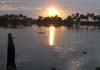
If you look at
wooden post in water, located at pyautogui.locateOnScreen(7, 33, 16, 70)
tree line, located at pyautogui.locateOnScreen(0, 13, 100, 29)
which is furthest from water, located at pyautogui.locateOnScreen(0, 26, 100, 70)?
tree line, located at pyautogui.locateOnScreen(0, 13, 100, 29)

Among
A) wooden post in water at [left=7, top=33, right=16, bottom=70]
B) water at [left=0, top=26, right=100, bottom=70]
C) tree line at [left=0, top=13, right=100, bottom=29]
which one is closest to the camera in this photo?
wooden post in water at [left=7, top=33, right=16, bottom=70]

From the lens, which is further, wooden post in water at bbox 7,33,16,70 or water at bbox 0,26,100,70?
water at bbox 0,26,100,70

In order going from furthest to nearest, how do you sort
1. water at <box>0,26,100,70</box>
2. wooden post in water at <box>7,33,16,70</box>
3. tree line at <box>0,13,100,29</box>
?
1. tree line at <box>0,13,100,29</box>
2. water at <box>0,26,100,70</box>
3. wooden post in water at <box>7,33,16,70</box>

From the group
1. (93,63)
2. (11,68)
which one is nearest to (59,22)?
(93,63)

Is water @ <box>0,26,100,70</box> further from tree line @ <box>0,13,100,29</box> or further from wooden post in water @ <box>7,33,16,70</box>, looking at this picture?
tree line @ <box>0,13,100,29</box>

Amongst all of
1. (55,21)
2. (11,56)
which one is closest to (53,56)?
(11,56)

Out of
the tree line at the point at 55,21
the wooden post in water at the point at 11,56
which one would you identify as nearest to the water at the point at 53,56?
the wooden post in water at the point at 11,56

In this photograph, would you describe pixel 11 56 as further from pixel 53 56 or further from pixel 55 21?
pixel 55 21

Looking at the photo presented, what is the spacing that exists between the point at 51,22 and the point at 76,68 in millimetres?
159683

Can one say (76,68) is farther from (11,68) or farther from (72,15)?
(72,15)

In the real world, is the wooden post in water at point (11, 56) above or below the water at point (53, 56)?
above

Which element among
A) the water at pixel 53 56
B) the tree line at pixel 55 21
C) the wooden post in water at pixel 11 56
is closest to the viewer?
the wooden post in water at pixel 11 56

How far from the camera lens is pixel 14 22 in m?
179

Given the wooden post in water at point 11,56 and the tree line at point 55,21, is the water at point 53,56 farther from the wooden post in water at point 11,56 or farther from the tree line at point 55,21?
the tree line at point 55,21
